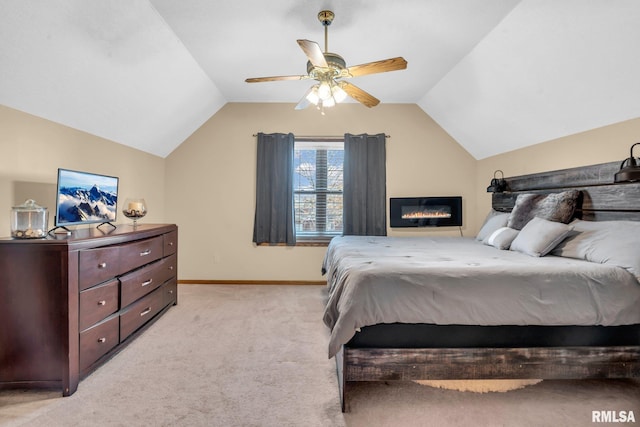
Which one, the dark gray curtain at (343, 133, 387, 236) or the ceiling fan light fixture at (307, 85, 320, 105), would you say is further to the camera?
the dark gray curtain at (343, 133, 387, 236)

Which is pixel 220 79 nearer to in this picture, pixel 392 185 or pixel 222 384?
pixel 392 185

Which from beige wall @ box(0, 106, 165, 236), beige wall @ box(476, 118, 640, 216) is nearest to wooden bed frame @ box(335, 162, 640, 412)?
beige wall @ box(476, 118, 640, 216)

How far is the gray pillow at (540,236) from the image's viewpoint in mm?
2379

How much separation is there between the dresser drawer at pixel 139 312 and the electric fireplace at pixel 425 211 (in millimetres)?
3051

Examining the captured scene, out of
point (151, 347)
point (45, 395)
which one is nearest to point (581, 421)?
point (151, 347)

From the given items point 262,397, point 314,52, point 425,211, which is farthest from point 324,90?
point 425,211

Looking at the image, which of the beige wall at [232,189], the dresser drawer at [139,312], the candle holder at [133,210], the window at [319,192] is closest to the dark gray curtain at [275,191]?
the beige wall at [232,189]

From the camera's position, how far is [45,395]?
6.00 feet

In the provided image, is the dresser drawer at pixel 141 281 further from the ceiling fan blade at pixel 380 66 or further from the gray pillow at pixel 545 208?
the gray pillow at pixel 545 208

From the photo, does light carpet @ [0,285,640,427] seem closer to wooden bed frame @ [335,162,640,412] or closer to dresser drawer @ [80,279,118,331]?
wooden bed frame @ [335,162,640,412]

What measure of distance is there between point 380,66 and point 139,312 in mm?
2759

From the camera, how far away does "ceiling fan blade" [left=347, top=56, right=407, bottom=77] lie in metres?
2.04

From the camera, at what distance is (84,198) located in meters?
2.55

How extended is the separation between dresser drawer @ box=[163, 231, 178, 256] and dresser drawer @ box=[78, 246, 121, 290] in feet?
2.84
